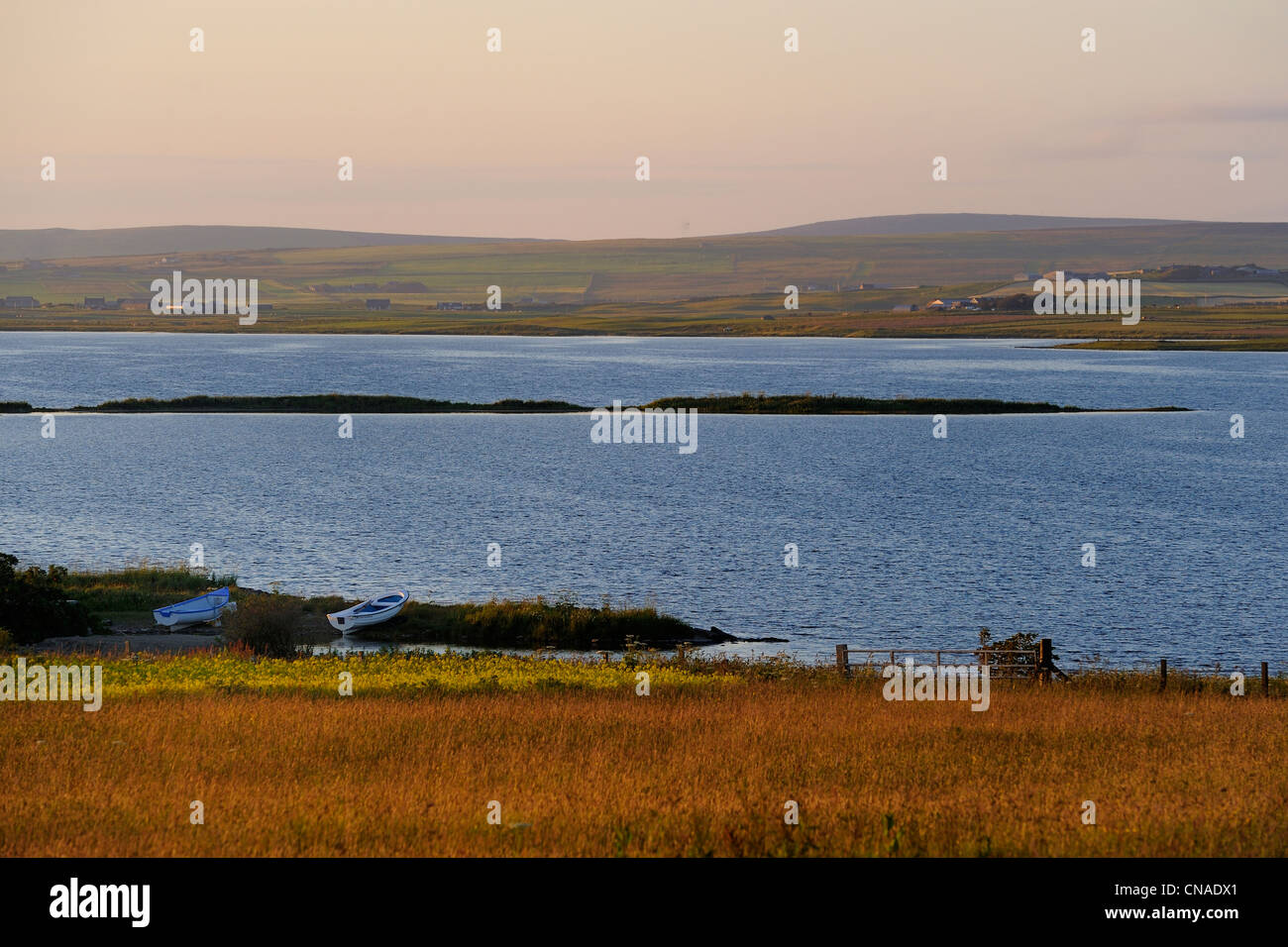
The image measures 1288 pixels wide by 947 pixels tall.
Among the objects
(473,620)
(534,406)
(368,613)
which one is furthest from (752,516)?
(534,406)

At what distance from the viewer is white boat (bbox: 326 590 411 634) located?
4469 centimetres

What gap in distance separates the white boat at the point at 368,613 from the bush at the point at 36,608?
26.4 ft

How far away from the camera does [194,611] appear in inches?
1732

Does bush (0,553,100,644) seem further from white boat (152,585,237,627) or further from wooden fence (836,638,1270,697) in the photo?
wooden fence (836,638,1270,697)

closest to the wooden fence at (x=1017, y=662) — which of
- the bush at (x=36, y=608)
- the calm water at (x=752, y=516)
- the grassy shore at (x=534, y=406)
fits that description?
the calm water at (x=752, y=516)

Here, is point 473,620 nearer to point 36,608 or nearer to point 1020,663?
point 36,608

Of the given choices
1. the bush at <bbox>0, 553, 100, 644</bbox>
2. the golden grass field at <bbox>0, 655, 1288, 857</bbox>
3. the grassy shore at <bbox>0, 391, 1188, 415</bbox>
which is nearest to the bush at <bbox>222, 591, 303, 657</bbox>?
the bush at <bbox>0, 553, 100, 644</bbox>

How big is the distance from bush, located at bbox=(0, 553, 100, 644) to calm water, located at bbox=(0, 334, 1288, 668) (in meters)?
15.5

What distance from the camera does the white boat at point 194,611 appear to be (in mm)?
43531
